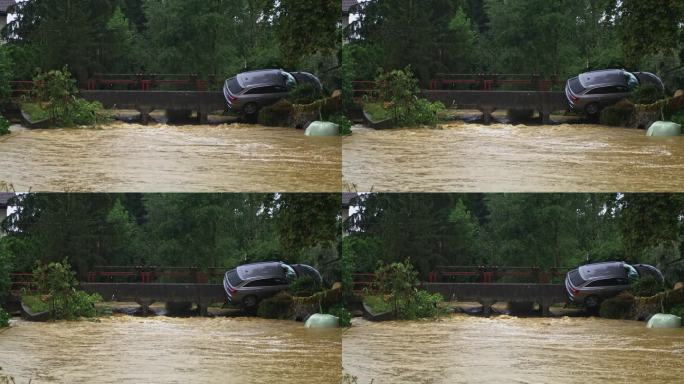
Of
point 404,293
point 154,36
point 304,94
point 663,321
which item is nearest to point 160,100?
point 154,36

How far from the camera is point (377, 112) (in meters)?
13.9

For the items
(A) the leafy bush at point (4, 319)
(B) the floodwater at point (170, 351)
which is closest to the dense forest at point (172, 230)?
(A) the leafy bush at point (4, 319)

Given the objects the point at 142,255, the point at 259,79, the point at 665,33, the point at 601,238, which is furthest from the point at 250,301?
the point at 665,33

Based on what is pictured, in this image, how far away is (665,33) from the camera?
14.4m

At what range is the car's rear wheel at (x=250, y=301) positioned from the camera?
13.4 metres

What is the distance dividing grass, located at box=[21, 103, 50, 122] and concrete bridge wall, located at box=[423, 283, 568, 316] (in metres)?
3.60

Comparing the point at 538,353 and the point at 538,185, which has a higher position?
the point at 538,185

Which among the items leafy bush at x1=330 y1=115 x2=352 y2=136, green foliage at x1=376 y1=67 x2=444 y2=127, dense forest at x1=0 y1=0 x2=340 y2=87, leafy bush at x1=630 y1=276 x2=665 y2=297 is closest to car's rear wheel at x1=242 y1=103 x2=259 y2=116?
dense forest at x1=0 y1=0 x2=340 y2=87

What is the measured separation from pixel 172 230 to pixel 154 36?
1.69 metres

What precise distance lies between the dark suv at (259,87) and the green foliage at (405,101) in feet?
1.87

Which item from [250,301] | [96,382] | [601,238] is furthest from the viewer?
[601,238]

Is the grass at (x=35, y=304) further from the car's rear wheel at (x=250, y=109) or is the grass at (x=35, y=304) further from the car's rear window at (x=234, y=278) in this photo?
the car's rear wheel at (x=250, y=109)

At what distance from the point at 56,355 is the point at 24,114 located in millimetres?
2238

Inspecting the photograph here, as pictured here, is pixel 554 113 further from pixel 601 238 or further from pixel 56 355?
pixel 56 355
